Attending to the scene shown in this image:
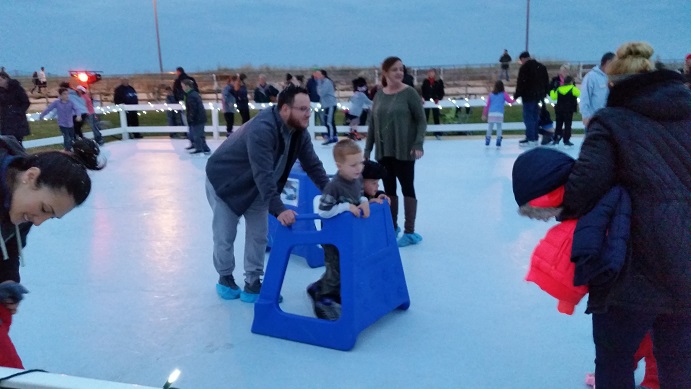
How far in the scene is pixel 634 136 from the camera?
182 centimetres

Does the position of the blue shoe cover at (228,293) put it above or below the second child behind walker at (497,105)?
below

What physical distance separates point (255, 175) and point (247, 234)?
575 mm

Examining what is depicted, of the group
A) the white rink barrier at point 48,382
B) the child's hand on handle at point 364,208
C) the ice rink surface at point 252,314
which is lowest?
the ice rink surface at point 252,314

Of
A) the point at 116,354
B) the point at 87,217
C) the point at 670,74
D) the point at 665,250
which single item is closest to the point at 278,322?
the point at 116,354

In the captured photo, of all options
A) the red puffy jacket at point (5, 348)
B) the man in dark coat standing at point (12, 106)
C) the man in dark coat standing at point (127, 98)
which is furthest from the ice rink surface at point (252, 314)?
the man in dark coat standing at point (127, 98)

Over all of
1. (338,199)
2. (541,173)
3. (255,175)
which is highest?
(541,173)

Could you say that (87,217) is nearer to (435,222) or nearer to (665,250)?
(435,222)

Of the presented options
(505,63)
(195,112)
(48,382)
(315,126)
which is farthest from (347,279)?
(505,63)

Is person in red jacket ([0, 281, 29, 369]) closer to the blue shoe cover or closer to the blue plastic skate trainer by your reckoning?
the blue plastic skate trainer

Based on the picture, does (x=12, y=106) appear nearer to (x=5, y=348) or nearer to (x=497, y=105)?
(x=497, y=105)

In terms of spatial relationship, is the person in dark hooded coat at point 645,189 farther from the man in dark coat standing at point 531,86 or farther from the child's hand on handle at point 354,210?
the man in dark coat standing at point 531,86

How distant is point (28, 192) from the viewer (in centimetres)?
173

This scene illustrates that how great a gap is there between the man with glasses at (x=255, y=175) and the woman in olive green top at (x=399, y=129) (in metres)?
1.05

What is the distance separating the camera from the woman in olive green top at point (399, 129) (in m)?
4.70
